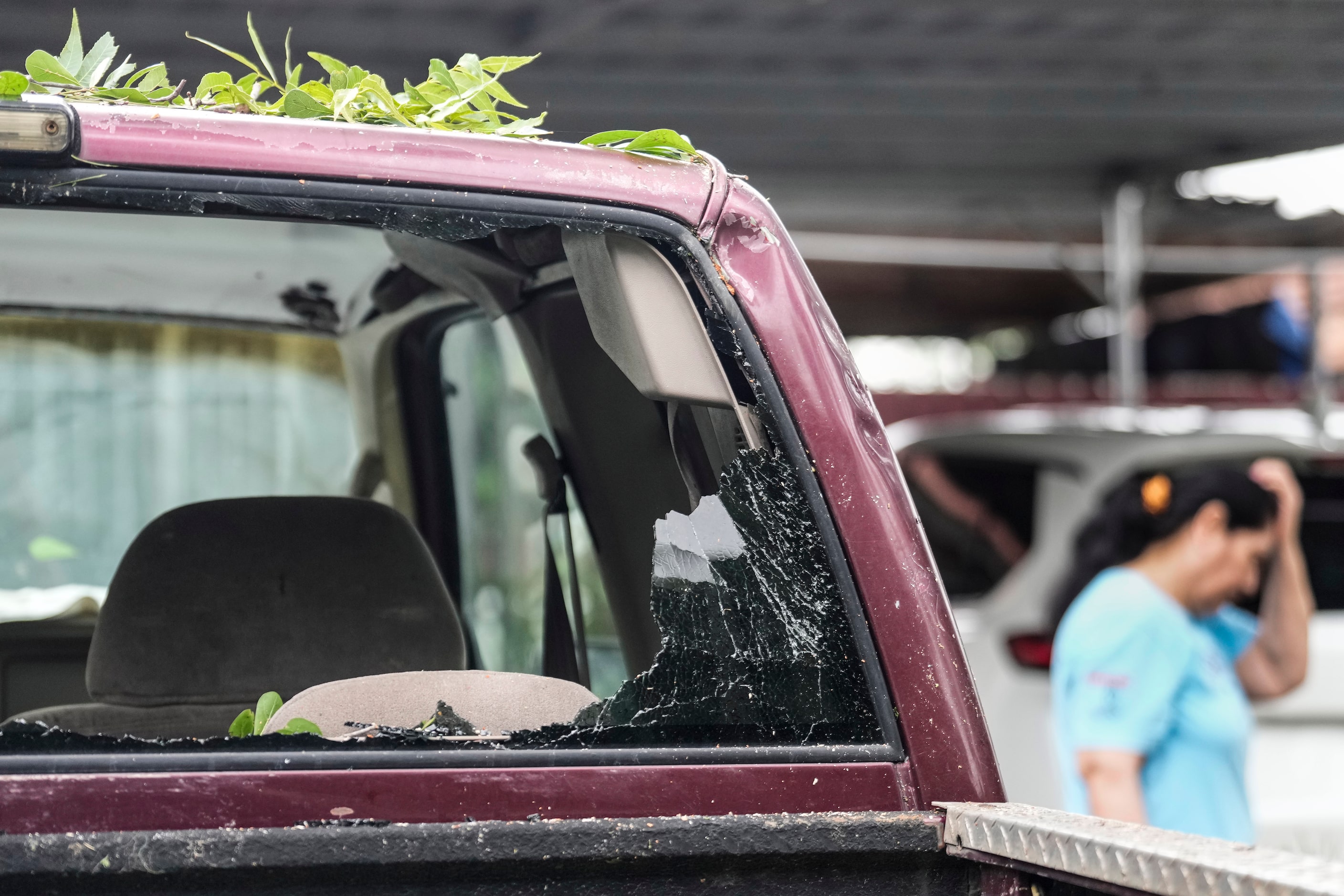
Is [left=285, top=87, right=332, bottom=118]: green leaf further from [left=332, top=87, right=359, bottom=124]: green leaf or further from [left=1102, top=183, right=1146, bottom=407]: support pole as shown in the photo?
[left=1102, top=183, right=1146, bottom=407]: support pole

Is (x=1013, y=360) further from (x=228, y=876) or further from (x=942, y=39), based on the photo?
(x=228, y=876)

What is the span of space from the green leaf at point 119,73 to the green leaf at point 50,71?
3cm

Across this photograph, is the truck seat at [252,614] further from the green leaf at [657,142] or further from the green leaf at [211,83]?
the green leaf at [657,142]

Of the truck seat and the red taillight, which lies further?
the red taillight

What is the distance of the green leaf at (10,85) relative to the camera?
1277mm

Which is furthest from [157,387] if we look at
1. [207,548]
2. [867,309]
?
[867,309]

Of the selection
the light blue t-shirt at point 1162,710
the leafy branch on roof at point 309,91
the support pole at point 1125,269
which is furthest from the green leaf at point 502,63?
the support pole at point 1125,269

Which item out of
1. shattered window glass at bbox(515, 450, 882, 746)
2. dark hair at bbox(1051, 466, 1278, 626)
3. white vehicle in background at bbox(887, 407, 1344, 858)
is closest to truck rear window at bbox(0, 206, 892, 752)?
shattered window glass at bbox(515, 450, 882, 746)

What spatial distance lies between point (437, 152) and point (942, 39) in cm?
369

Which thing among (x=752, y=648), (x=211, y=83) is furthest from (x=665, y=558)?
(x=211, y=83)

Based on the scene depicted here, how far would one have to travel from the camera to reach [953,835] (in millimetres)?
1264

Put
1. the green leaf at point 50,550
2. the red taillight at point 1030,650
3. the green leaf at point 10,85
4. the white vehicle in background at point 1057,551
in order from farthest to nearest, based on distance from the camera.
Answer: the red taillight at point 1030,650 < the white vehicle in background at point 1057,551 < the green leaf at point 50,550 < the green leaf at point 10,85

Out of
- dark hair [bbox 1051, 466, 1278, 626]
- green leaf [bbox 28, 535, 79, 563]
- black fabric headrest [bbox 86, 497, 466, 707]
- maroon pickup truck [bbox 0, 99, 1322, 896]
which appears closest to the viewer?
maroon pickup truck [bbox 0, 99, 1322, 896]

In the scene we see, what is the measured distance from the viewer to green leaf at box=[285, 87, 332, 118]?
1.42 m
